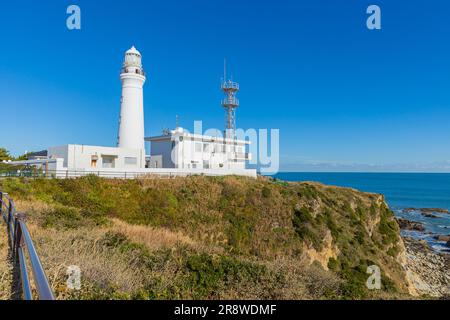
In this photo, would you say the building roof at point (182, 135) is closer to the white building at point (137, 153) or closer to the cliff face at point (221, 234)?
the white building at point (137, 153)

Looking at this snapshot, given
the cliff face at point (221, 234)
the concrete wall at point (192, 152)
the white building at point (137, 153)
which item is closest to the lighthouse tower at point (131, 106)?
the white building at point (137, 153)

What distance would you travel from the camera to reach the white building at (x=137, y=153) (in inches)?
925

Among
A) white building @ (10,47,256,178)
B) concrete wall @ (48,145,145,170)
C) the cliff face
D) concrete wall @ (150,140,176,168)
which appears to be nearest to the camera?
the cliff face

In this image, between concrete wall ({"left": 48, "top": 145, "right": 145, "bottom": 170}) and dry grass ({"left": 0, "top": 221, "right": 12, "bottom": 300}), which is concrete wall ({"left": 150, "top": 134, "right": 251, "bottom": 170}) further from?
dry grass ({"left": 0, "top": 221, "right": 12, "bottom": 300})

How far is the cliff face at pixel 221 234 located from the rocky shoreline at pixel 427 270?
226 cm

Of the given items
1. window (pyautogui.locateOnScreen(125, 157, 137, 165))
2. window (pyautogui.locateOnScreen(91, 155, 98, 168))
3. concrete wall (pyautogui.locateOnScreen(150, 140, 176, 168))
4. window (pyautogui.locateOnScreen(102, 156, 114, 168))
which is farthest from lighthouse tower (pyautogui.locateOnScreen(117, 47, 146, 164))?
window (pyautogui.locateOnScreen(91, 155, 98, 168))

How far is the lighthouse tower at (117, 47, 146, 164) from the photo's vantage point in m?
30.0

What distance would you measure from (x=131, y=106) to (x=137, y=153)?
220 inches

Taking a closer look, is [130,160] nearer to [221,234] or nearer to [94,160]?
[94,160]

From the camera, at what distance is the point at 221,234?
19.1 meters

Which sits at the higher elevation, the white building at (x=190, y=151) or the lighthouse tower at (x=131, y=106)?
the lighthouse tower at (x=131, y=106)

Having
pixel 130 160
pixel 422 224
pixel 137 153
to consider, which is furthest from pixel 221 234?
pixel 422 224

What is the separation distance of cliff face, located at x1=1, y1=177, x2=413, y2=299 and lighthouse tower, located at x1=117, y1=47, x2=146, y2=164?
32.7 feet

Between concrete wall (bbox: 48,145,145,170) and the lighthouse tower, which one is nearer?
concrete wall (bbox: 48,145,145,170)
